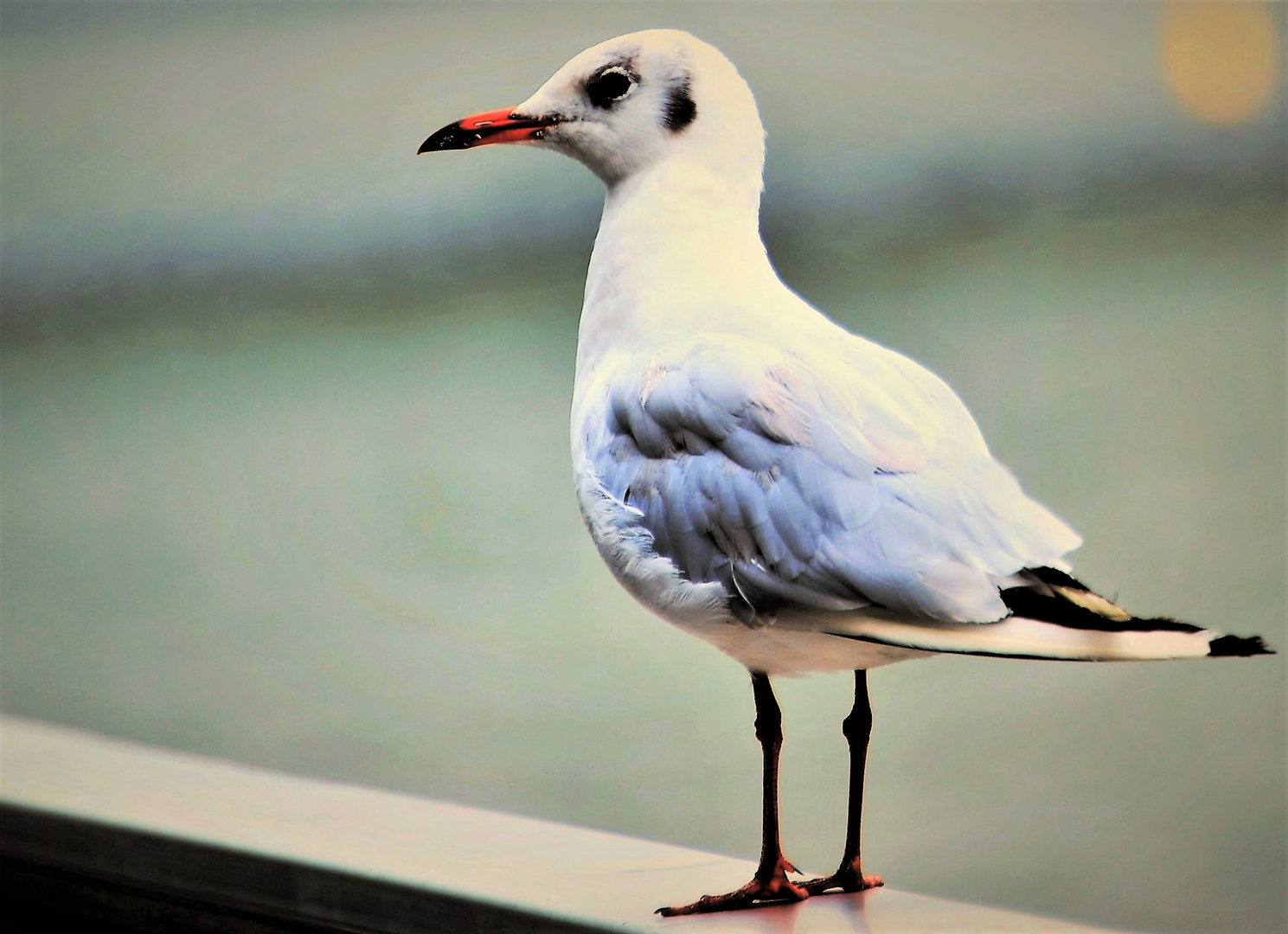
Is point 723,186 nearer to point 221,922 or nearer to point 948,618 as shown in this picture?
point 948,618

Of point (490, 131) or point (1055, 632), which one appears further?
point (490, 131)

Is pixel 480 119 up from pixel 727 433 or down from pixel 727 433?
up

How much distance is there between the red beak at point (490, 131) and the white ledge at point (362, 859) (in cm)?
44

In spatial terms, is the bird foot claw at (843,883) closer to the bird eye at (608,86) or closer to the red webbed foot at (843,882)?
the red webbed foot at (843,882)

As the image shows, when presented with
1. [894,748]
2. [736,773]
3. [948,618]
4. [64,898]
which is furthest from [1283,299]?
[64,898]

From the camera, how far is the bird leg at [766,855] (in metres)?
0.76

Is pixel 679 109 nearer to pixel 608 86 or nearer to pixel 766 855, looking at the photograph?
pixel 608 86

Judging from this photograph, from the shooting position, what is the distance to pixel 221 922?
0.96m

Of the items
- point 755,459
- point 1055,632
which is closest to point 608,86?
point 755,459

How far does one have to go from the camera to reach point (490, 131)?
81 cm

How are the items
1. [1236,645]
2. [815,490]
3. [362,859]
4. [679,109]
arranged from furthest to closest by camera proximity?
[362,859] → [679,109] → [815,490] → [1236,645]

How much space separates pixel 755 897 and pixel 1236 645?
31cm

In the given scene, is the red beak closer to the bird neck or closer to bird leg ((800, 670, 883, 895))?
the bird neck

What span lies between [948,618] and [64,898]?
757 mm
